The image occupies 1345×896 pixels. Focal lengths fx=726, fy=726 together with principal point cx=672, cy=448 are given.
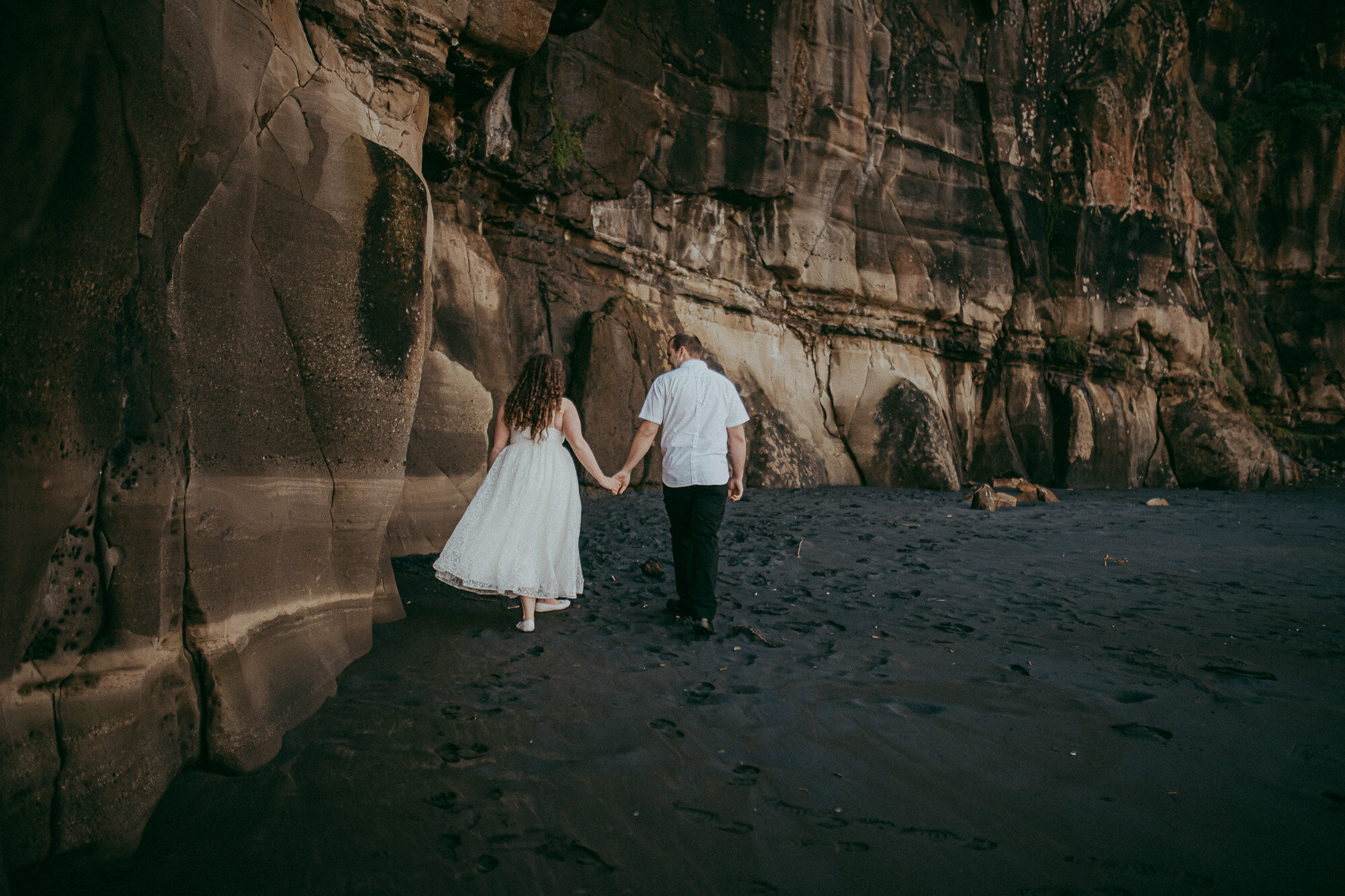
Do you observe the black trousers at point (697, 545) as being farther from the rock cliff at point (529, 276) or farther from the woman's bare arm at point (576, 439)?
the rock cliff at point (529, 276)

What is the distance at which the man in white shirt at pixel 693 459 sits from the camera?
4867 millimetres

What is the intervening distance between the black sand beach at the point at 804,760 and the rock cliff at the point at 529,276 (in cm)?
48

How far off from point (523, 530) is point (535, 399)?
2.88 feet

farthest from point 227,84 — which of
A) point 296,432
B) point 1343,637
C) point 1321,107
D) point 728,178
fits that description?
point 1321,107

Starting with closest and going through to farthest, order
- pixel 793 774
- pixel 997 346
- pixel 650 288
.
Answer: pixel 793 774 < pixel 650 288 < pixel 997 346

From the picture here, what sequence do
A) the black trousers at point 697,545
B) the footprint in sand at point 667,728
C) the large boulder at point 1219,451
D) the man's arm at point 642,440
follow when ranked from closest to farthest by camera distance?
the footprint in sand at point 667,728 → the black trousers at point 697,545 → the man's arm at point 642,440 → the large boulder at point 1219,451

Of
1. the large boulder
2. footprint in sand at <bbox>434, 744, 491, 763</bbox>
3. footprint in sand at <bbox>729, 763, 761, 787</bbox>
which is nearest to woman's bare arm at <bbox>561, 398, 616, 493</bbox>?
footprint in sand at <bbox>434, 744, 491, 763</bbox>

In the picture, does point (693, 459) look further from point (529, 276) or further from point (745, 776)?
point (529, 276)

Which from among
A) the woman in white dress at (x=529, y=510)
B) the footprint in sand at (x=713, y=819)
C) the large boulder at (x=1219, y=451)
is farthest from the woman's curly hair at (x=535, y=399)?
the large boulder at (x=1219, y=451)

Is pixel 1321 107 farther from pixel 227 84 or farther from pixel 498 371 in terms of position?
pixel 227 84

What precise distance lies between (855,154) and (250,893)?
60.7ft

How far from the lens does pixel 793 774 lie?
2701 millimetres

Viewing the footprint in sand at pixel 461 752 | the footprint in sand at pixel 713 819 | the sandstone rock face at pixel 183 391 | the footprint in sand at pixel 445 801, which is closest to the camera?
Result: the sandstone rock face at pixel 183 391

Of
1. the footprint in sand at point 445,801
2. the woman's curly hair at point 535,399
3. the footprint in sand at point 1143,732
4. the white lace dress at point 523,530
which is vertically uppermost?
the woman's curly hair at point 535,399
